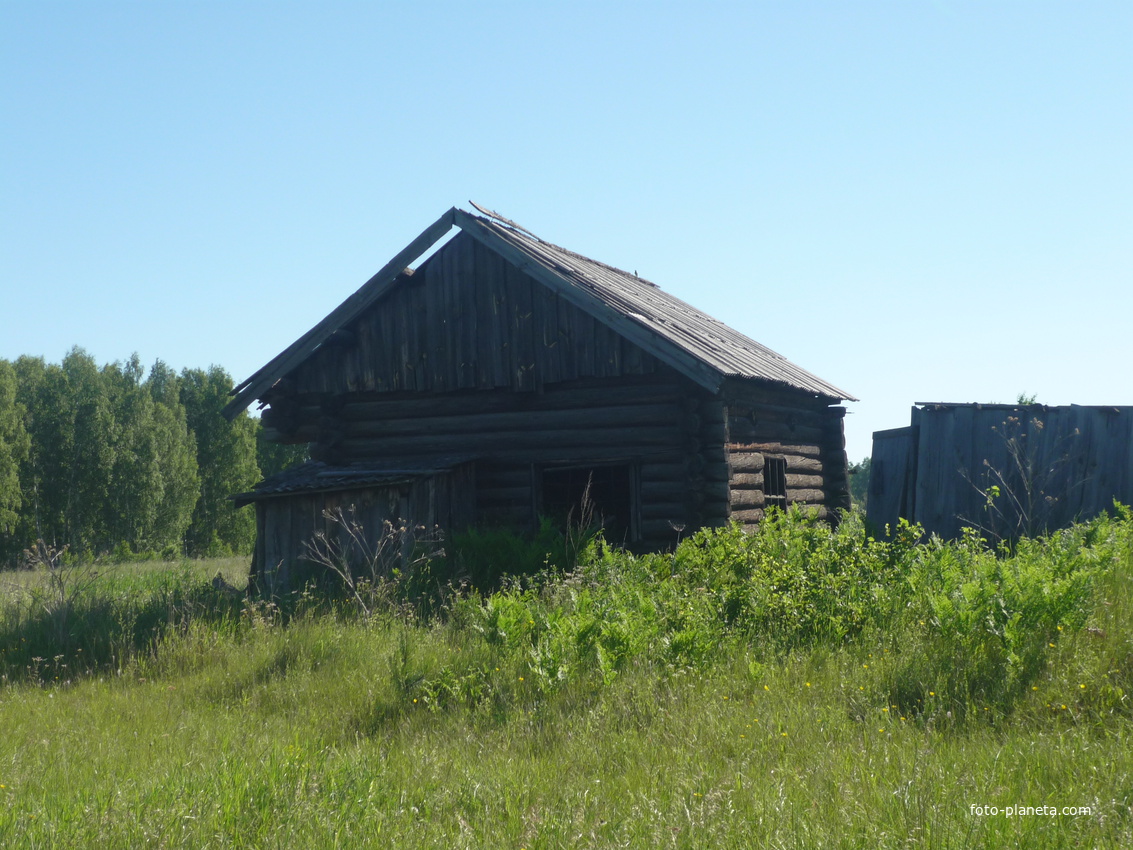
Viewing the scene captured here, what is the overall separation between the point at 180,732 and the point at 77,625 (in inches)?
168

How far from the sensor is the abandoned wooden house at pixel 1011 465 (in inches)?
450

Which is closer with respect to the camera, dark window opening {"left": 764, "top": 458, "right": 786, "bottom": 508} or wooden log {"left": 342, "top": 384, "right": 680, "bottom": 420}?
wooden log {"left": 342, "top": 384, "right": 680, "bottom": 420}

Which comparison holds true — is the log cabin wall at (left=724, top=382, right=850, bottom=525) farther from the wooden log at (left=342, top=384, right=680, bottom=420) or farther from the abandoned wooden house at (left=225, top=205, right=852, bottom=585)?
the wooden log at (left=342, top=384, right=680, bottom=420)

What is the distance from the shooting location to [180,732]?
576 centimetres

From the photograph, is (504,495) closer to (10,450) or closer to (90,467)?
(10,450)

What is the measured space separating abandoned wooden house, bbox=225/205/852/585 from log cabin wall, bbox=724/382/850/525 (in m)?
0.05

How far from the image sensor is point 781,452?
1433 cm

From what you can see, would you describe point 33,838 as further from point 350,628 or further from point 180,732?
point 350,628

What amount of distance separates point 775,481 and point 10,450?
35.0 m

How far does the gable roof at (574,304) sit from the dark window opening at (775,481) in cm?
127

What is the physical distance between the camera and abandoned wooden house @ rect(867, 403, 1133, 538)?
11422 millimetres

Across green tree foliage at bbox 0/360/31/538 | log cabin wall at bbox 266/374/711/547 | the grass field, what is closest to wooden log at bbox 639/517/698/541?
log cabin wall at bbox 266/374/711/547

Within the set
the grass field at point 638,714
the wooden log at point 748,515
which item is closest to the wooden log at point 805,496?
the wooden log at point 748,515

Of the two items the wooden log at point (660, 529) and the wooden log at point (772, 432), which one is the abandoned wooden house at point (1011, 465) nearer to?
the wooden log at point (772, 432)
